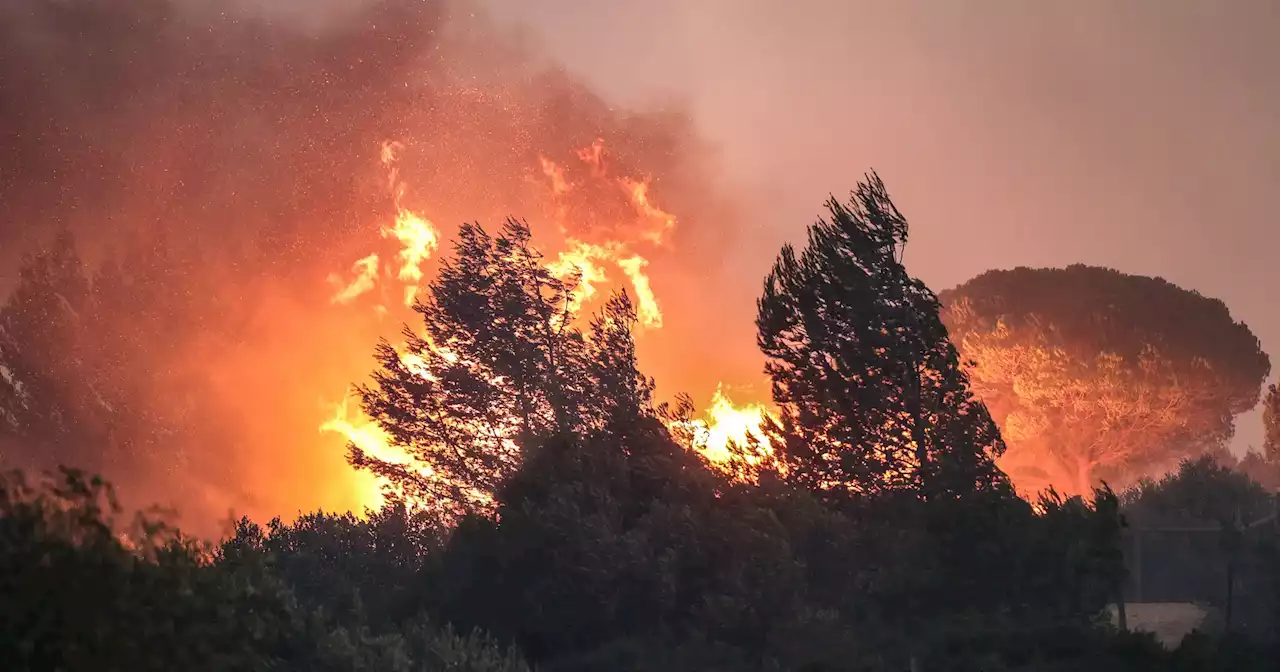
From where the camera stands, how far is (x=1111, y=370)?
2640 inches

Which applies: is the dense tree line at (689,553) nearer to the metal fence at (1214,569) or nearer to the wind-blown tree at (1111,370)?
the metal fence at (1214,569)

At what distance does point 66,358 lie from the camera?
7538 centimetres

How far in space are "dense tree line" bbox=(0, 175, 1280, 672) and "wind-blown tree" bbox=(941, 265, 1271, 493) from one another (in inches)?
1211

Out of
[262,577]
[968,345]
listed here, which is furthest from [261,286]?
[262,577]

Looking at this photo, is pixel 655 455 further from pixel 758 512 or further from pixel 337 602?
pixel 337 602

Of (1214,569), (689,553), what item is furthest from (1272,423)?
(689,553)

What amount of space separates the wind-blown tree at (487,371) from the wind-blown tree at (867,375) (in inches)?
291

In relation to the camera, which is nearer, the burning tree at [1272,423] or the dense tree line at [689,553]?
the dense tree line at [689,553]

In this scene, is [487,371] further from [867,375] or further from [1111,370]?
[1111,370]

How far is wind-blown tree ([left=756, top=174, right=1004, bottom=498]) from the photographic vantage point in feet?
94.5

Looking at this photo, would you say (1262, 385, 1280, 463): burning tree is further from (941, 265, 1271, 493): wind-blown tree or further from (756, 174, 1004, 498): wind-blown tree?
(756, 174, 1004, 498): wind-blown tree

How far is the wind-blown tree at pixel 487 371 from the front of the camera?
3803 cm

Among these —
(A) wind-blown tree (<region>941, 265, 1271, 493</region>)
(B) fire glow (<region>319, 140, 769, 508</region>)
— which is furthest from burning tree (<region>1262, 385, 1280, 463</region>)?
(B) fire glow (<region>319, 140, 769, 508</region>)

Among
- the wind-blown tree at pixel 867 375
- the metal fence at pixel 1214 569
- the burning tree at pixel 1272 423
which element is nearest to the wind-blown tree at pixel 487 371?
the wind-blown tree at pixel 867 375
